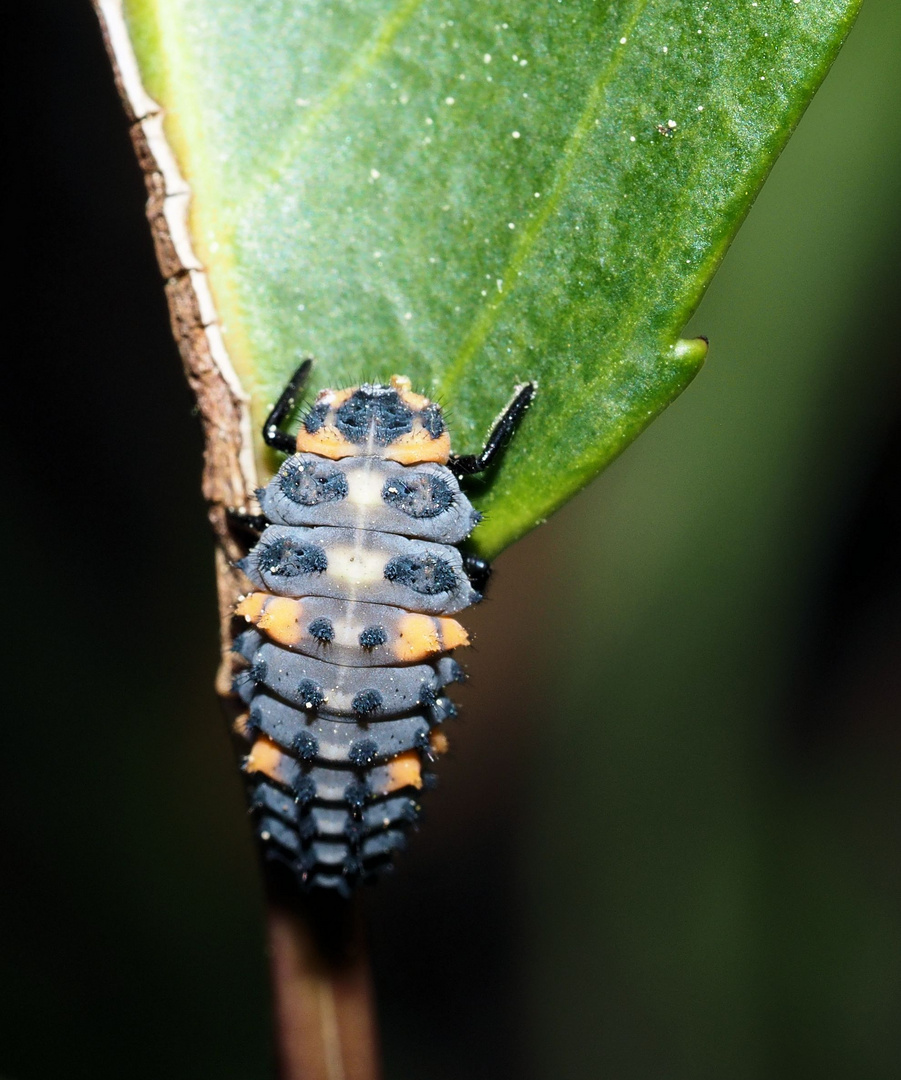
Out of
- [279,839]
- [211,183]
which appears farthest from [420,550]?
[211,183]

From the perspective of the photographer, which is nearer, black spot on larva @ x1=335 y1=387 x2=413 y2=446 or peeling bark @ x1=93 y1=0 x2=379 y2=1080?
peeling bark @ x1=93 y1=0 x2=379 y2=1080

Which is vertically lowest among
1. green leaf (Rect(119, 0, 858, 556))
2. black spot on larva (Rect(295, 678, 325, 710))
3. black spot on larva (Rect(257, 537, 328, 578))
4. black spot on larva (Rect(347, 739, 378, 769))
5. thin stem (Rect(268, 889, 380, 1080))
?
thin stem (Rect(268, 889, 380, 1080))

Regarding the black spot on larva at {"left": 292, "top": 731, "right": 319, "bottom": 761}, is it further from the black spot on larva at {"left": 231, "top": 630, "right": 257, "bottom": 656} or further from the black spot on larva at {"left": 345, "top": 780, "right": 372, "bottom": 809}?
the black spot on larva at {"left": 231, "top": 630, "right": 257, "bottom": 656}

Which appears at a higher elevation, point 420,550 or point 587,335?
point 587,335

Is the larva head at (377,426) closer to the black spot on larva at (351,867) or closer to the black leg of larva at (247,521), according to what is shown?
the black leg of larva at (247,521)

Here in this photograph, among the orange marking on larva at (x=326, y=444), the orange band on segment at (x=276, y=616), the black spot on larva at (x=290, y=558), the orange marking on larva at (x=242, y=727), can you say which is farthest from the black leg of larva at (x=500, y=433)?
the orange marking on larva at (x=242, y=727)

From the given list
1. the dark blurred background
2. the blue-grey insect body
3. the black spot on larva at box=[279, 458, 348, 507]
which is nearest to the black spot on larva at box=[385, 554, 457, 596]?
the blue-grey insect body

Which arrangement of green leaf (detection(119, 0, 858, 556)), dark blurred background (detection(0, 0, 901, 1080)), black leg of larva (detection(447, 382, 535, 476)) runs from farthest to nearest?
dark blurred background (detection(0, 0, 901, 1080)) → black leg of larva (detection(447, 382, 535, 476)) → green leaf (detection(119, 0, 858, 556))

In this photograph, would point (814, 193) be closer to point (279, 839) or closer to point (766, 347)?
point (766, 347)
